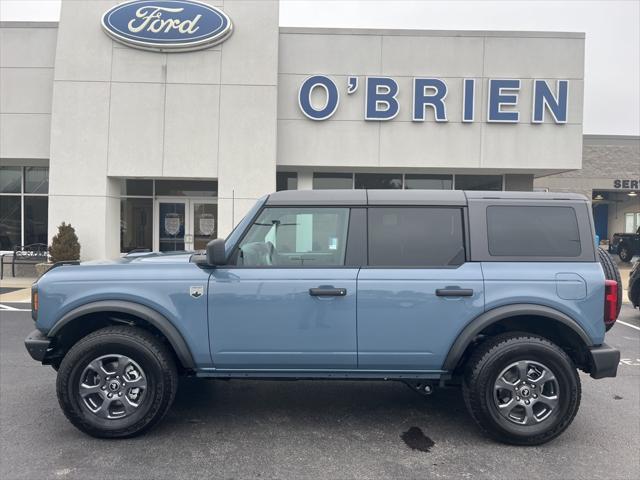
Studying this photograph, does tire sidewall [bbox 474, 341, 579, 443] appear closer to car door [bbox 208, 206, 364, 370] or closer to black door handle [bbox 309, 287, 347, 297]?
car door [bbox 208, 206, 364, 370]

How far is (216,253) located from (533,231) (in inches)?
94.4

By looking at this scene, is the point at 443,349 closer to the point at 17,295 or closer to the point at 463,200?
the point at 463,200

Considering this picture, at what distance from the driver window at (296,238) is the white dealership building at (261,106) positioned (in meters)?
9.41

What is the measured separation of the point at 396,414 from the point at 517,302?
1449 millimetres

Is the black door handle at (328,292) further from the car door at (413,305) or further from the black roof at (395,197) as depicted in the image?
the black roof at (395,197)

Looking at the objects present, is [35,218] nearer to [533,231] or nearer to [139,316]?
[139,316]

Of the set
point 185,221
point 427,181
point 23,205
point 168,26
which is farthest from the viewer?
point 23,205

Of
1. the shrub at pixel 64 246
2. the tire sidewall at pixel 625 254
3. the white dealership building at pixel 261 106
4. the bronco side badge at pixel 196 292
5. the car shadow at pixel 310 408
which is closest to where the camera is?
the bronco side badge at pixel 196 292

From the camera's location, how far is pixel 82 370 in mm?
3713

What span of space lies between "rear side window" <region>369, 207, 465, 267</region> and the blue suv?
0.01m

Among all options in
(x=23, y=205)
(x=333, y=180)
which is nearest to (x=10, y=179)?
(x=23, y=205)

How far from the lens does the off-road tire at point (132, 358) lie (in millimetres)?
3682

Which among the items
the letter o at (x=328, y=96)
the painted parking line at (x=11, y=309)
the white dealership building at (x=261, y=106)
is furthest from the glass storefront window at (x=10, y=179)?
the letter o at (x=328, y=96)

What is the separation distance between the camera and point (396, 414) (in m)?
4.29
